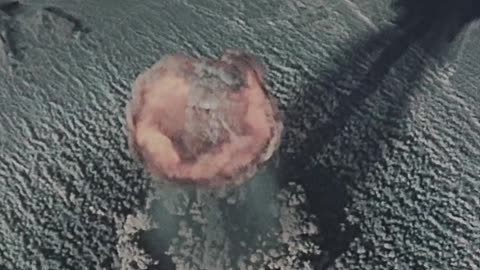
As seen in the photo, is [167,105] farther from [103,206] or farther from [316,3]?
[316,3]

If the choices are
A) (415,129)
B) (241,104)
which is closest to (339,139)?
(415,129)

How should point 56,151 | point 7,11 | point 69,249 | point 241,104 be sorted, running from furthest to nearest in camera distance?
point 7,11 → point 56,151 → point 69,249 → point 241,104

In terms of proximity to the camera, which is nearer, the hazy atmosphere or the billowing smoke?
the billowing smoke

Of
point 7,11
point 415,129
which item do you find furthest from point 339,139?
point 7,11

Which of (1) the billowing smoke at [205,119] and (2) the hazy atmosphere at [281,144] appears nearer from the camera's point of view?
(1) the billowing smoke at [205,119]

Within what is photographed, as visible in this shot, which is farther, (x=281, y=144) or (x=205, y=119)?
(x=281, y=144)

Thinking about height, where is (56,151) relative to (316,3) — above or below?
below

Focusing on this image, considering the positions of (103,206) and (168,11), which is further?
(168,11)

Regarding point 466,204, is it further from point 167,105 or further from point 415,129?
point 167,105

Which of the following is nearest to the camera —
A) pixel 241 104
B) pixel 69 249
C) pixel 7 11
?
pixel 241 104

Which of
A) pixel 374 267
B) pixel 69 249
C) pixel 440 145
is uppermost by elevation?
pixel 440 145
